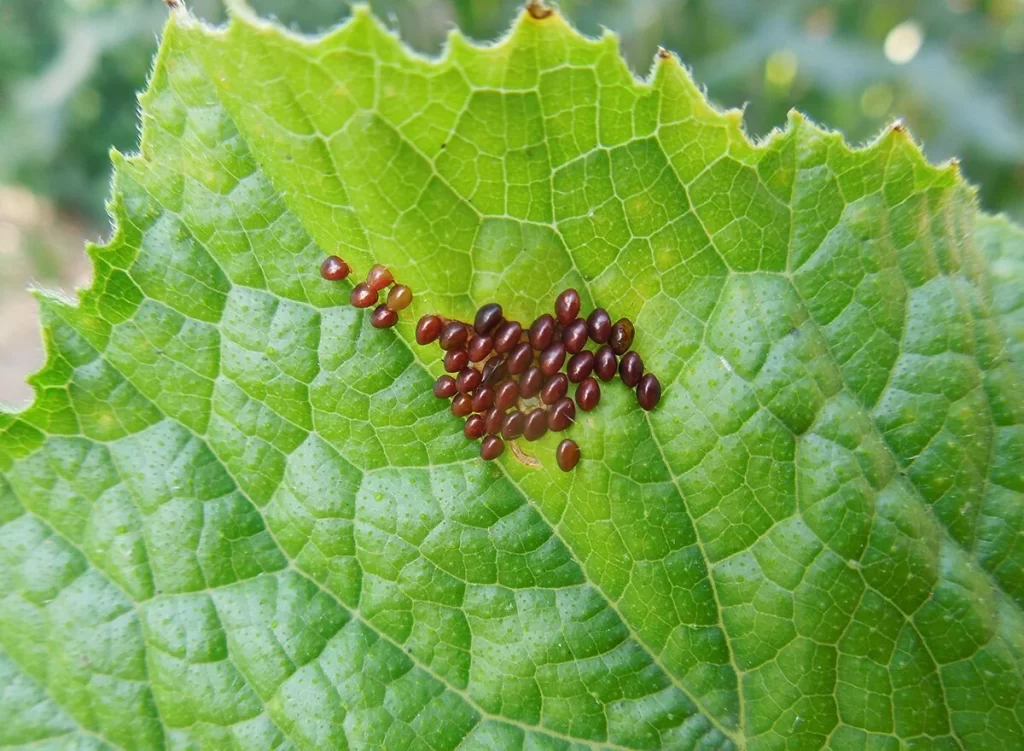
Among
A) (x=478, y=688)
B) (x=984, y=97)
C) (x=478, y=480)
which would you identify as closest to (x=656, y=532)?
(x=478, y=480)

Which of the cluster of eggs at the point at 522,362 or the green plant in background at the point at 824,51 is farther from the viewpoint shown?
the green plant in background at the point at 824,51

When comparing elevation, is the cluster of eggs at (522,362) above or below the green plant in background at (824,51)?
below

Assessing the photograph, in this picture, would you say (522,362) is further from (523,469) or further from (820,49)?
(820,49)

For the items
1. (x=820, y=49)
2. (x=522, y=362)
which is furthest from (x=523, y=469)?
(x=820, y=49)

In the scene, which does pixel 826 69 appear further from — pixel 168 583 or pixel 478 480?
pixel 168 583

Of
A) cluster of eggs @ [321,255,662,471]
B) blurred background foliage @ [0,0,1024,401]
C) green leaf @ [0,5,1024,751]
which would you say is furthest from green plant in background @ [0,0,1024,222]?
cluster of eggs @ [321,255,662,471]

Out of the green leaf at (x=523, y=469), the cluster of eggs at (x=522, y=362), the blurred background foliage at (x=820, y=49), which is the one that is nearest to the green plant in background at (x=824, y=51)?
the blurred background foliage at (x=820, y=49)

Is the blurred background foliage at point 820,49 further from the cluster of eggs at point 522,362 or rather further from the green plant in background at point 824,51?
the cluster of eggs at point 522,362

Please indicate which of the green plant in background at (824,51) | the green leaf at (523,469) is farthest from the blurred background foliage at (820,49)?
the green leaf at (523,469)

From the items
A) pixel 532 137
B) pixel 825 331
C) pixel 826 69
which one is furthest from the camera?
pixel 826 69
